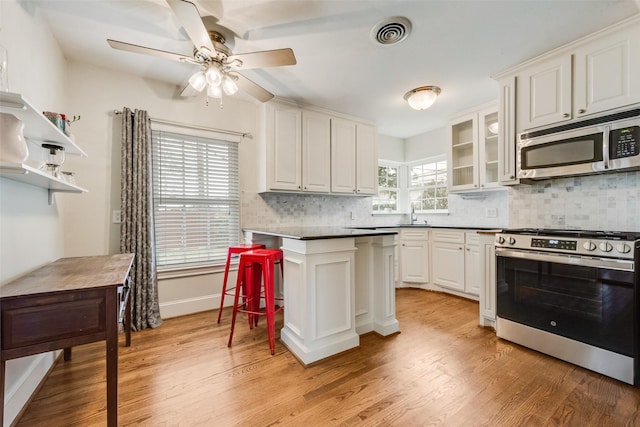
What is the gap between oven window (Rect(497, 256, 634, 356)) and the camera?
1.72 meters

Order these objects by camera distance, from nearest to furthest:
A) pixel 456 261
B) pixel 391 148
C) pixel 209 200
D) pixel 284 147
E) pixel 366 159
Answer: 1. pixel 209 200
2. pixel 284 147
3. pixel 456 261
4. pixel 366 159
5. pixel 391 148

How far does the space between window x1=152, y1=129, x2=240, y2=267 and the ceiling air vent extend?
1975mm

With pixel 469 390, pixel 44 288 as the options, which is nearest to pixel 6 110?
pixel 44 288

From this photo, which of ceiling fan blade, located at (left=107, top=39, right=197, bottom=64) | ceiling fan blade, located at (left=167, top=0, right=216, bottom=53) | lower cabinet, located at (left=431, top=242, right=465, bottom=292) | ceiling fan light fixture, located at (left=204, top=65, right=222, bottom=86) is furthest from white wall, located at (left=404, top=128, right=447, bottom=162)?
ceiling fan blade, located at (left=107, top=39, right=197, bottom=64)

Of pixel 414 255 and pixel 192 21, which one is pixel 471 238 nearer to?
Result: pixel 414 255

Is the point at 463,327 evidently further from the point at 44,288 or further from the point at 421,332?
the point at 44,288

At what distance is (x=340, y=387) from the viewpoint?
5.50ft

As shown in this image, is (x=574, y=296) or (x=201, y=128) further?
(x=201, y=128)

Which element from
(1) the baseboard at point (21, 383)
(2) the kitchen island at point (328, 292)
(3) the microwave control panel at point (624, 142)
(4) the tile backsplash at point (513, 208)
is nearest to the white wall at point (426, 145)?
(4) the tile backsplash at point (513, 208)

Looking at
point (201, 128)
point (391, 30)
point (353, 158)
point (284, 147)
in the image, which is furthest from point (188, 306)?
point (391, 30)

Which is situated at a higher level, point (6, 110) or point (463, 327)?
point (6, 110)

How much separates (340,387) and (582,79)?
300cm

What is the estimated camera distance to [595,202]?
2.30 metres

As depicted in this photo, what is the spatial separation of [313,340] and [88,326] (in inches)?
52.4
